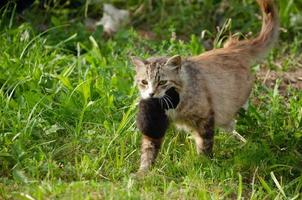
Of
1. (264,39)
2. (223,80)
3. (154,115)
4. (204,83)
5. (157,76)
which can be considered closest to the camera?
(157,76)

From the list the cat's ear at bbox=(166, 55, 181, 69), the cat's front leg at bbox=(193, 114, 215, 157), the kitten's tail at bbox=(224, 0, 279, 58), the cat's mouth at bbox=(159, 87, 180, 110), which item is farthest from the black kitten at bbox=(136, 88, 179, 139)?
the kitten's tail at bbox=(224, 0, 279, 58)

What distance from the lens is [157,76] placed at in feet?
17.9

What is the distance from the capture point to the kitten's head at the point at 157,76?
5.46 metres

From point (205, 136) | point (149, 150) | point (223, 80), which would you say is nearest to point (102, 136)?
point (149, 150)

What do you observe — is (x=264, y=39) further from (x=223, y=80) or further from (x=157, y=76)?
(x=157, y=76)

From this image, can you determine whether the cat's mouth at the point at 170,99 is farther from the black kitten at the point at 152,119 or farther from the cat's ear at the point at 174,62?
the cat's ear at the point at 174,62

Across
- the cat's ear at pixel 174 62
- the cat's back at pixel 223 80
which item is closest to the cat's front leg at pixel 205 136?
the cat's back at pixel 223 80

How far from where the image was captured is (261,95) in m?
7.09

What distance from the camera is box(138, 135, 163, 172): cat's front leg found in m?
5.65

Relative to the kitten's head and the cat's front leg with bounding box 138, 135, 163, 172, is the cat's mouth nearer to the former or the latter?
the kitten's head

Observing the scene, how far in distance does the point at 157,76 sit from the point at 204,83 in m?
0.51

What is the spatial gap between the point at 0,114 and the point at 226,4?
387 centimetres

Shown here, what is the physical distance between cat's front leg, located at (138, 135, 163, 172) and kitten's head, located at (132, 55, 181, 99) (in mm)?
375

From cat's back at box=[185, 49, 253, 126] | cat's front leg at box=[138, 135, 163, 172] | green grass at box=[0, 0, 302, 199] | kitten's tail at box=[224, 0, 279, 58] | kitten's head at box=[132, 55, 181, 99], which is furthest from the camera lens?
kitten's tail at box=[224, 0, 279, 58]
